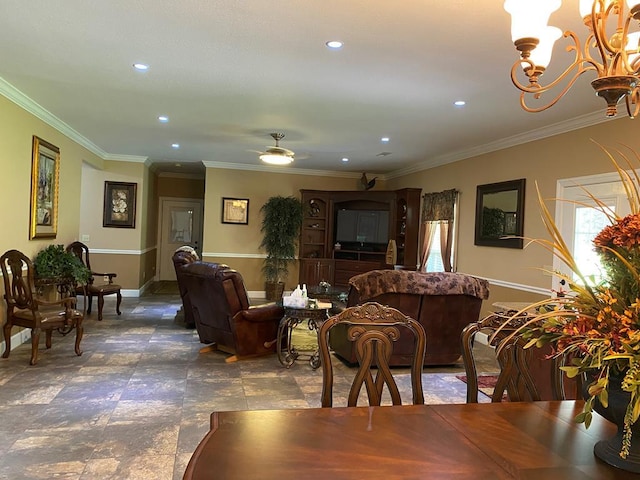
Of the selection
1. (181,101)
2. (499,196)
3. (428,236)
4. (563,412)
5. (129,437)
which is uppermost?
(181,101)

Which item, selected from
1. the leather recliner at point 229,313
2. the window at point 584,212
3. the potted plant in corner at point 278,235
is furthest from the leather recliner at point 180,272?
the window at point 584,212

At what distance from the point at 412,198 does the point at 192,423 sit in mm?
5863

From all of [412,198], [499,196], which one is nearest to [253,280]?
[412,198]

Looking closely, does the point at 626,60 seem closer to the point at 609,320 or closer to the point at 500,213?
the point at 609,320

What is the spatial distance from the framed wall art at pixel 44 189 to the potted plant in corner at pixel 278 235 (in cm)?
376

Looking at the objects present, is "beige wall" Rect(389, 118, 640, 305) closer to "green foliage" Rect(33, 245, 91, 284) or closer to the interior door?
"green foliage" Rect(33, 245, 91, 284)

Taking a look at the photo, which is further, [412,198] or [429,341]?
[412,198]

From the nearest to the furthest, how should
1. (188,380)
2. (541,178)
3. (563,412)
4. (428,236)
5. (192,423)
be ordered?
(563,412)
(192,423)
(188,380)
(541,178)
(428,236)

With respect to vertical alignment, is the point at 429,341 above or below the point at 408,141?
below

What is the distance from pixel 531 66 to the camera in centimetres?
210

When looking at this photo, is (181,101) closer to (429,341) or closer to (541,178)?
(429,341)

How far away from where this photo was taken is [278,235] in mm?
8875

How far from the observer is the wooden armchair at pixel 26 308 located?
14.4ft

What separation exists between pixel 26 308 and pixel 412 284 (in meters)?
3.67
